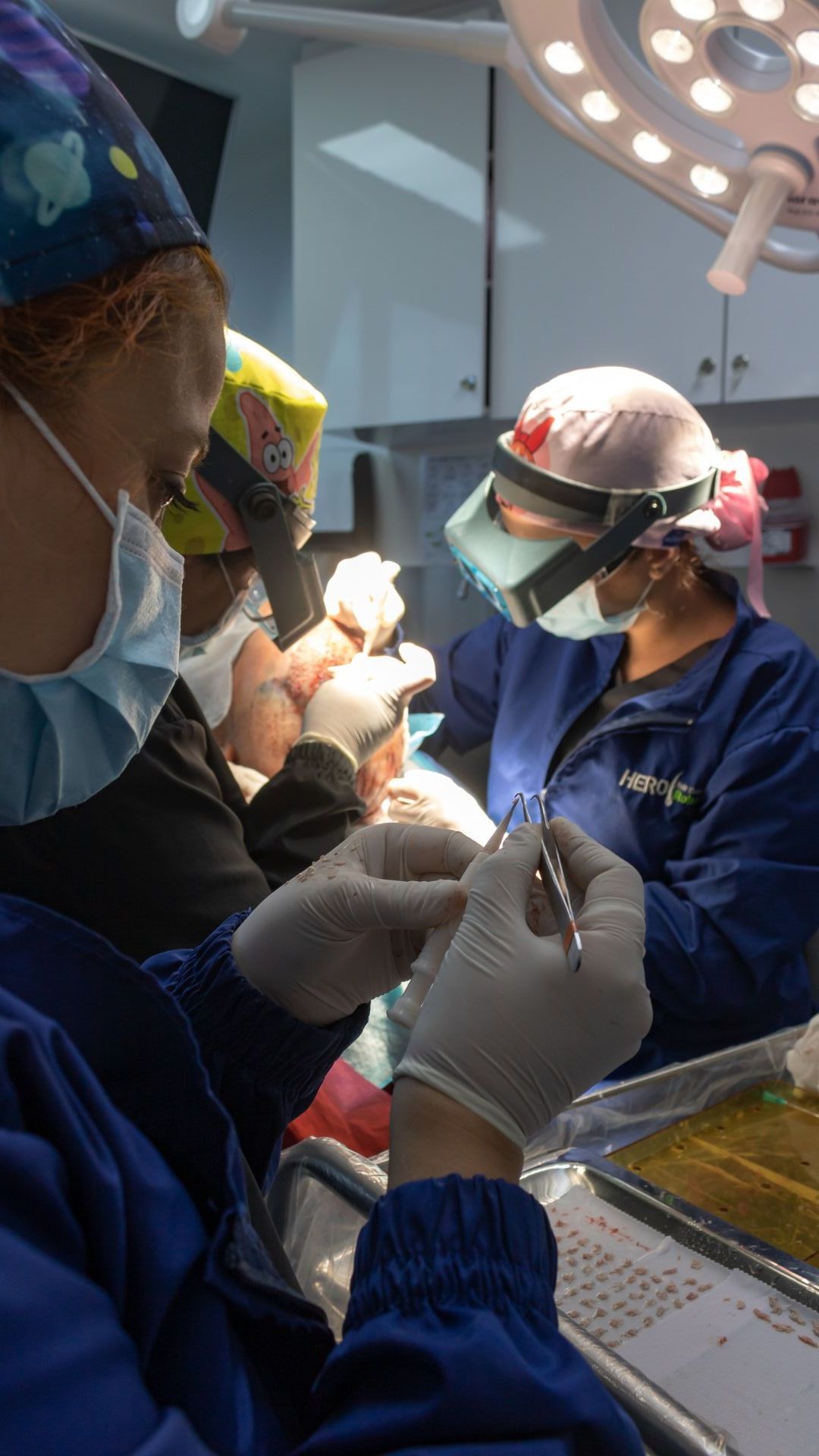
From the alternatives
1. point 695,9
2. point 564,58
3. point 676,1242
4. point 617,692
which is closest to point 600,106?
point 564,58

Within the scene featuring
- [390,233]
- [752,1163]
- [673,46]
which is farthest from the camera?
[390,233]

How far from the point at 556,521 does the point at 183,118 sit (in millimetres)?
2441

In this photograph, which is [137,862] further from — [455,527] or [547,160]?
[547,160]

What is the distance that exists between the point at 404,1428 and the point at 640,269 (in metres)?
2.98

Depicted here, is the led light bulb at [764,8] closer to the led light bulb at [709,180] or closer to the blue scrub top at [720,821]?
the led light bulb at [709,180]

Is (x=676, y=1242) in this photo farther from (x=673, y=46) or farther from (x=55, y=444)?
(x=673, y=46)

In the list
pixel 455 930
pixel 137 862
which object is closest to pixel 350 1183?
pixel 455 930

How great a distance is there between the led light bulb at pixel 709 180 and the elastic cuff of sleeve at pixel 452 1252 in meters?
1.03

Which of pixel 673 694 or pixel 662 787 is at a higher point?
pixel 673 694

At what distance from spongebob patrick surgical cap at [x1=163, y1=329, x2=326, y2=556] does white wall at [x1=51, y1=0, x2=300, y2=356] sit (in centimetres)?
205

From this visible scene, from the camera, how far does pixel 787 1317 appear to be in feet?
2.97

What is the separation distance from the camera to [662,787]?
190 cm

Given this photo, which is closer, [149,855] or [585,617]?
[149,855]

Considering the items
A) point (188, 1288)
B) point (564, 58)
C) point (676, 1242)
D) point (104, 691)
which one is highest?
point (564, 58)
